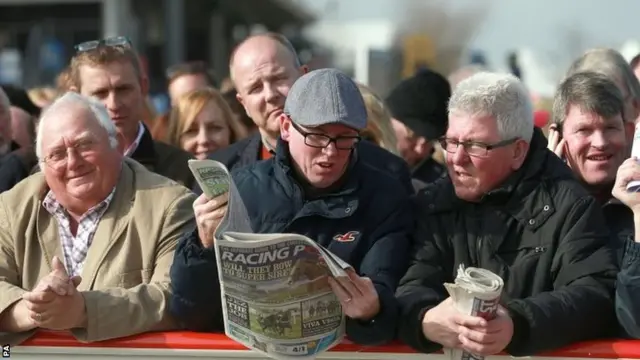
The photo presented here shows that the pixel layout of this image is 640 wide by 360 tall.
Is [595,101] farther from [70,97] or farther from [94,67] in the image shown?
[94,67]

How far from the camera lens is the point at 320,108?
13.8 feet

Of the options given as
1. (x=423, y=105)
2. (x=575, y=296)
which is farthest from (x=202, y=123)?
(x=575, y=296)

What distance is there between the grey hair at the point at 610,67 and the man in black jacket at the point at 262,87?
3.77 feet

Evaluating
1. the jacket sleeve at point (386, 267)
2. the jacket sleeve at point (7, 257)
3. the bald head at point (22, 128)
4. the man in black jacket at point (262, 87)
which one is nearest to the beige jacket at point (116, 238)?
the jacket sleeve at point (7, 257)

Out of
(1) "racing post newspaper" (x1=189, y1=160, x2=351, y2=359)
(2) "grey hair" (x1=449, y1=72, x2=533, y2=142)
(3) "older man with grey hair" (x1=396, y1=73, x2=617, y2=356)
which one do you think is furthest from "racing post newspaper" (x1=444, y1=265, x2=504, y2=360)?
(2) "grey hair" (x1=449, y1=72, x2=533, y2=142)

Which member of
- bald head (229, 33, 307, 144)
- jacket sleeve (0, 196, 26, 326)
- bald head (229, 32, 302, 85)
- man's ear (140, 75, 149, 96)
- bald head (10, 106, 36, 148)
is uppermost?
bald head (229, 32, 302, 85)

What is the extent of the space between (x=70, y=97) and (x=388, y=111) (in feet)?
→ 9.15

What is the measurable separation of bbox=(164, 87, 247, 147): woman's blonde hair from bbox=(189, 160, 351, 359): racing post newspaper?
3.04m

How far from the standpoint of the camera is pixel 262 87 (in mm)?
5840

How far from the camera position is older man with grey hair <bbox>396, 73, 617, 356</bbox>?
394 centimetres

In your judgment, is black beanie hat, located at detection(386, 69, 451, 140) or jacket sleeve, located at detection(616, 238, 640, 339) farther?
black beanie hat, located at detection(386, 69, 451, 140)

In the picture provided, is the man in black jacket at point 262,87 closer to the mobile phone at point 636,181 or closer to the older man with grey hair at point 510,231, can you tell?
the older man with grey hair at point 510,231

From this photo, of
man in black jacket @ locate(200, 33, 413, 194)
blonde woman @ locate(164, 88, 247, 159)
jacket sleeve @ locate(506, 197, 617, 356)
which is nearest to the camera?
jacket sleeve @ locate(506, 197, 617, 356)

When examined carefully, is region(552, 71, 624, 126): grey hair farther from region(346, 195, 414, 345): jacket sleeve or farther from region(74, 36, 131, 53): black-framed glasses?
region(74, 36, 131, 53): black-framed glasses
